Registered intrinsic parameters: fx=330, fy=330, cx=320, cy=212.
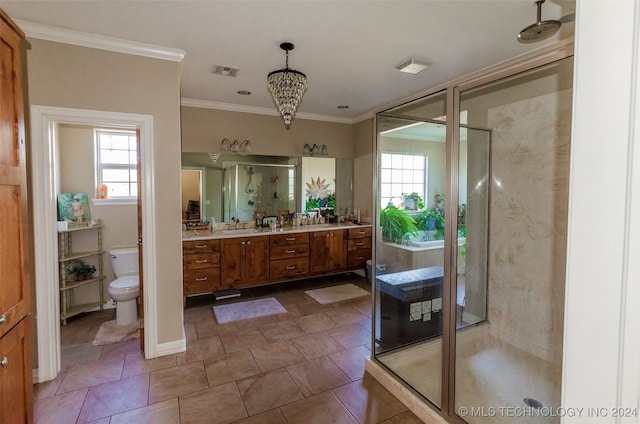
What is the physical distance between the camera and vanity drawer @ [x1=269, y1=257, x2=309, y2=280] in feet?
15.0

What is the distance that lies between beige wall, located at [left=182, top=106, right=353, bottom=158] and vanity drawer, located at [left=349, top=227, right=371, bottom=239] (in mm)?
1312

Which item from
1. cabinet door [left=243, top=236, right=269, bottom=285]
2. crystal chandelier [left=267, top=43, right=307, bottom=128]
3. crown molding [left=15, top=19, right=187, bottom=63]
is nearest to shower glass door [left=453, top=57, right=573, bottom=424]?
crystal chandelier [left=267, top=43, right=307, bottom=128]

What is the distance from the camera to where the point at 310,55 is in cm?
296

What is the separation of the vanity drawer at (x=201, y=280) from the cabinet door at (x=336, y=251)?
64.8 inches

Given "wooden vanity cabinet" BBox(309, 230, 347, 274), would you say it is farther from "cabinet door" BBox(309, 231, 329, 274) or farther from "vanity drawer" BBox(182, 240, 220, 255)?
"vanity drawer" BBox(182, 240, 220, 255)

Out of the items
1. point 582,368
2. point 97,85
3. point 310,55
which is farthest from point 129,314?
point 582,368

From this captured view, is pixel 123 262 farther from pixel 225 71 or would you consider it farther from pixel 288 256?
pixel 225 71

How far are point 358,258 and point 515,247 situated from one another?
A: 99.1 inches

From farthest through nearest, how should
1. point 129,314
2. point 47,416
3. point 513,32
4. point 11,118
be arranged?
1. point 129,314
2. point 513,32
3. point 47,416
4. point 11,118

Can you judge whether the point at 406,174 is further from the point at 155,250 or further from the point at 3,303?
the point at 3,303

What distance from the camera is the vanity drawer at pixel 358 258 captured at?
16.9ft

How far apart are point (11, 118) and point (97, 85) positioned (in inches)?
49.8

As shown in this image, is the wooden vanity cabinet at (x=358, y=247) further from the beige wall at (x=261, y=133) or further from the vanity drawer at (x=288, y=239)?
the beige wall at (x=261, y=133)

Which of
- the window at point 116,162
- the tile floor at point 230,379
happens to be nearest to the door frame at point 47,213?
the tile floor at point 230,379
